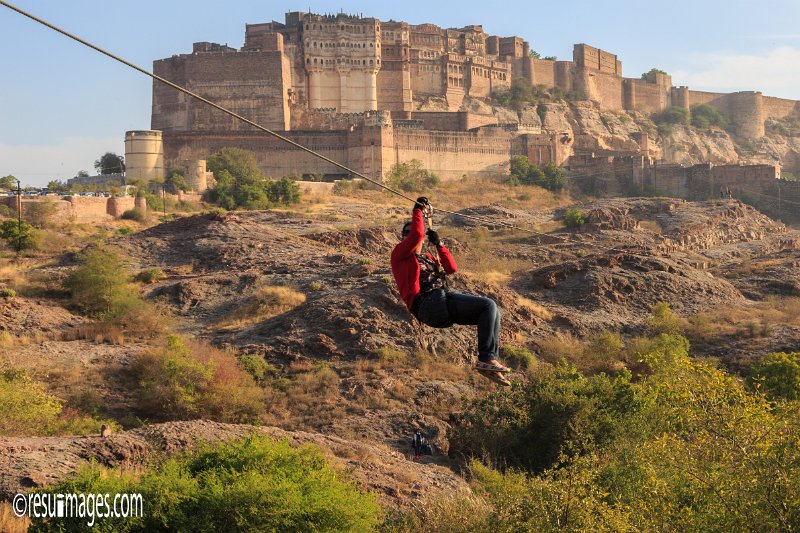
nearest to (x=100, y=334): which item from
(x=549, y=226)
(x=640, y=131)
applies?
(x=549, y=226)

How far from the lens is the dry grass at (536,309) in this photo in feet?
86.5

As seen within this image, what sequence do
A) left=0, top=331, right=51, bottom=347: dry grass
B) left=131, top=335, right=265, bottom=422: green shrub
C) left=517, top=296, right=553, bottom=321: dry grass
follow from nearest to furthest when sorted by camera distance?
left=131, top=335, right=265, bottom=422: green shrub, left=0, top=331, right=51, bottom=347: dry grass, left=517, top=296, right=553, bottom=321: dry grass

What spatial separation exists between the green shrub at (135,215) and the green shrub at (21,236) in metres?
6.38

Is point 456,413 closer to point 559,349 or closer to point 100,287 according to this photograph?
point 559,349

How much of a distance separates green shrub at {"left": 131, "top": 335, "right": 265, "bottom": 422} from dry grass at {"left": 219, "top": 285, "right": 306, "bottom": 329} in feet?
13.7

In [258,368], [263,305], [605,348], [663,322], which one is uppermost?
[263,305]

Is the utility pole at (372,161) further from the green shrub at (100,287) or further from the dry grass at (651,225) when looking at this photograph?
the green shrub at (100,287)

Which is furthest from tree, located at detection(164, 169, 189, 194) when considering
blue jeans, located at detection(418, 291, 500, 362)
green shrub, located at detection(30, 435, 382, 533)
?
blue jeans, located at detection(418, 291, 500, 362)

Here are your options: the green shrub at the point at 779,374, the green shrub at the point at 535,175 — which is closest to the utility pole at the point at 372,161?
the green shrub at the point at 535,175

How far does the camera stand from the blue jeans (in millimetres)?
7559

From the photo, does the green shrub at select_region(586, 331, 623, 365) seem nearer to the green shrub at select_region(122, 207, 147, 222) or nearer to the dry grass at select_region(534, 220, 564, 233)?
the dry grass at select_region(534, 220, 564, 233)

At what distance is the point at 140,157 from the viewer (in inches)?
1969

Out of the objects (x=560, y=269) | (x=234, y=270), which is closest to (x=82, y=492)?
(x=234, y=270)

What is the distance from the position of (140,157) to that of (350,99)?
42.9 ft
